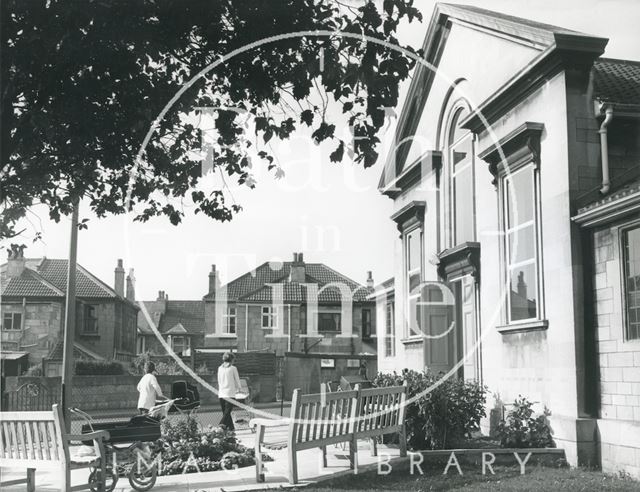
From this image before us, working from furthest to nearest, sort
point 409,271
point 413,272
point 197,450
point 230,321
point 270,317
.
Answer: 1. point 230,321
2. point 270,317
3. point 409,271
4. point 413,272
5. point 197,450

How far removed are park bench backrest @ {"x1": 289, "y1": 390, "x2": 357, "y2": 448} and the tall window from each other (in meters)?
5.96

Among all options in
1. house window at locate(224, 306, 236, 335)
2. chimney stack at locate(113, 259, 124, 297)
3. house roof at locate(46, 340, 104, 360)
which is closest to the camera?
house roof at locate(46, 340, 104, 360)

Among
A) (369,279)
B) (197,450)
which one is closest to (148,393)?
(197,450)

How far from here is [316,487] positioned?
8.29m

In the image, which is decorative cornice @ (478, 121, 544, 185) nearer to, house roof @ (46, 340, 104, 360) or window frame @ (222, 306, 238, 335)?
house roof @ (46, 340, 104, 360)

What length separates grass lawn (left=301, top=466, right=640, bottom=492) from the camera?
8273 mm

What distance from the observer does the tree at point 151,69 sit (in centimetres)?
644

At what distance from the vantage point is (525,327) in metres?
11.7

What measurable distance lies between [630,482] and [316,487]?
12.2 ft

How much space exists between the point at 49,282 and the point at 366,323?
23.1m

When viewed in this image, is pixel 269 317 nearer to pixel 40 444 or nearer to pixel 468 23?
pixel 468 23

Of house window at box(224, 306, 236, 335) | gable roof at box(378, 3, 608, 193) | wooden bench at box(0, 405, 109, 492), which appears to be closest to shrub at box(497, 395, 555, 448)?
gable roof at box(378, 3, 608, 193)

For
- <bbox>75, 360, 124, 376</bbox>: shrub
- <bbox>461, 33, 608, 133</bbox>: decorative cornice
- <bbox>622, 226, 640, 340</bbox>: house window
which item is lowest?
<bbox>75, 360, 124, 376</bbox>: shrub

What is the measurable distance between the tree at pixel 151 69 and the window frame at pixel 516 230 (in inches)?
198
